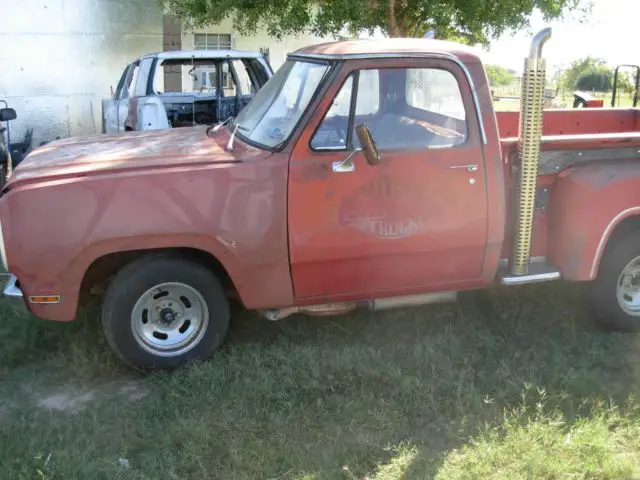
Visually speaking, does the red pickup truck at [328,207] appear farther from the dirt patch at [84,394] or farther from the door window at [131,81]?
the door window at [131,81]

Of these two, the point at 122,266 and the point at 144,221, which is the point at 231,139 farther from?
the point at 122,266

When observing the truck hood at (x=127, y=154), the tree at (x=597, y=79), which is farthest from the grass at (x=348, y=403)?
the tree at (x=597, y=79)

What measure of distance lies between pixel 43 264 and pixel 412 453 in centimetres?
226

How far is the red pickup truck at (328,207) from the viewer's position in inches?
154

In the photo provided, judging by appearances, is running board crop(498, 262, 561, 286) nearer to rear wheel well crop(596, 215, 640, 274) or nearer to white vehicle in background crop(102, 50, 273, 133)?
rear wheel well crop(596, 215, 640, 274)

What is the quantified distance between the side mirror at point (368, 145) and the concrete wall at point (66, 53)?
34.3ft

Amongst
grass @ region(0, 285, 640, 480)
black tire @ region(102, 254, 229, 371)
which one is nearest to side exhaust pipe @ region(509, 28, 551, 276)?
grass @ region(0, 285, 640, 480)

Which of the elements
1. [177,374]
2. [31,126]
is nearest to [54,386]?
[177,374]

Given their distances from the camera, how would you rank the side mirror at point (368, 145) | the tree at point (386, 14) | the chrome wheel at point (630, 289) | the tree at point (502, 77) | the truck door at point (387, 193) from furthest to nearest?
the tree at point (502, 77)
the tree at point (386, 14)
the chrome wheel at point (630, 289)
the truck door at point (387, 193)
the side mirror at point (368, 145)

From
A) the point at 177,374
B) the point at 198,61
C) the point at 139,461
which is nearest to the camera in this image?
the point at 139,461

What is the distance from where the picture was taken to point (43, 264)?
152 inches

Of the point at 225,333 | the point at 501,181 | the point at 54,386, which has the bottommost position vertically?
the point at 54,386

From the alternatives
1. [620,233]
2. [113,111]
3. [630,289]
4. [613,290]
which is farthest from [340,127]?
[113,111]

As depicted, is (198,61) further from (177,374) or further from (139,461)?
(139,461)
